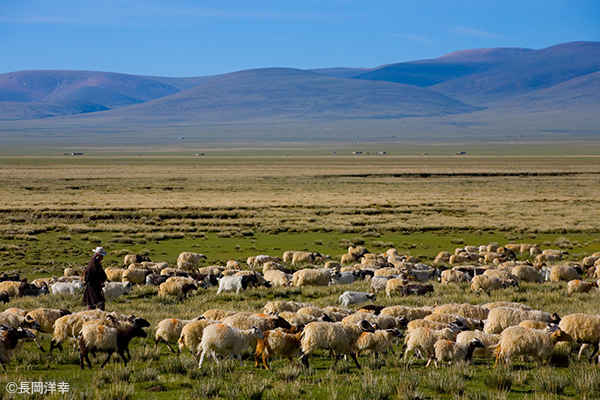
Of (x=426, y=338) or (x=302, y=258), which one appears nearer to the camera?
(x=426, y=338)

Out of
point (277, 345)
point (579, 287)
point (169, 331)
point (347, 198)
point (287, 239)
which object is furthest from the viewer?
point (347, 198)

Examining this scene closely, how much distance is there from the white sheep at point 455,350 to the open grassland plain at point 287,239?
0.82ft

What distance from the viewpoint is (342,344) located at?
8781 mm

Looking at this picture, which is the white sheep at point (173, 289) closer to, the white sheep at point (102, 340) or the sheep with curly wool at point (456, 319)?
the white sheep at point (102, 340)

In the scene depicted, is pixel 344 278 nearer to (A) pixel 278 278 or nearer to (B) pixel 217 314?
(A) pixel 278 278

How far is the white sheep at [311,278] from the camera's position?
16453mm

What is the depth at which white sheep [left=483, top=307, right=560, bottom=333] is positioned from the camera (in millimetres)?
10062

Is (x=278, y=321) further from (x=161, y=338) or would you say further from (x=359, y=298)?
(x=359, y=298)

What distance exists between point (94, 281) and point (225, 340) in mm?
4741

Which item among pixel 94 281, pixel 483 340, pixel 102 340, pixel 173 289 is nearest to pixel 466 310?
pixel 483 340

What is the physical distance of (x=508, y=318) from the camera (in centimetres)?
1013

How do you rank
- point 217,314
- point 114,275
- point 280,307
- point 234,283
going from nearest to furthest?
point 217,314, point 280,307, point 234,283, point 114,275

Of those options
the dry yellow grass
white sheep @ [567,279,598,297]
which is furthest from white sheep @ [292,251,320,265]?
white sheep @ [567,279,598,297]

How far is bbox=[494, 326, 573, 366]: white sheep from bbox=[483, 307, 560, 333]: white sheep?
57.5 inches
